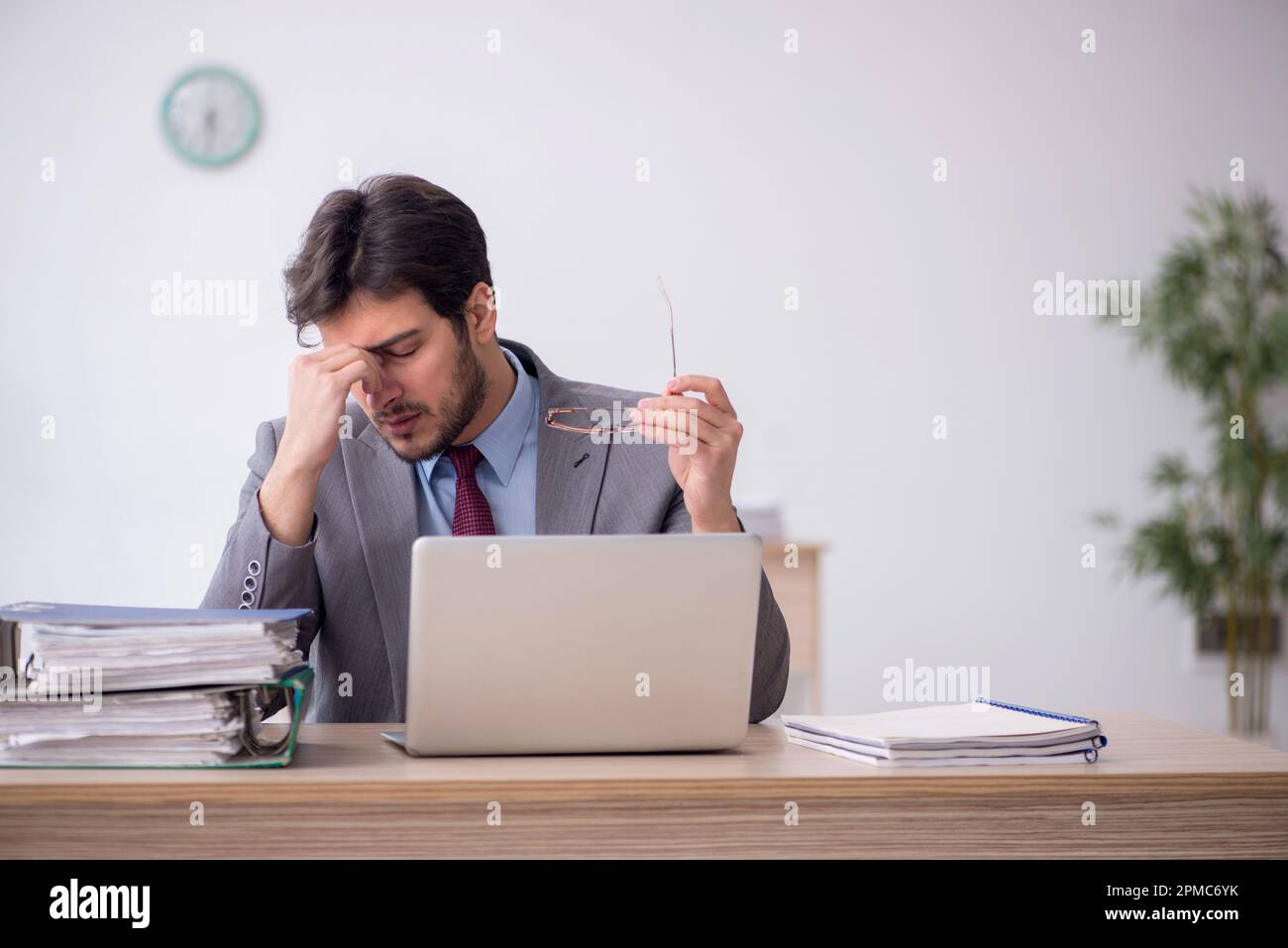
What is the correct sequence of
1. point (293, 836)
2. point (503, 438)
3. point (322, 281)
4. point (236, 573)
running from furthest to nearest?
point (503, 438), point (322, 281), point (236, 573), point (293, 836)

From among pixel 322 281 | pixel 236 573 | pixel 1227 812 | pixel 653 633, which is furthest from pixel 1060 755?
pixel 322 281

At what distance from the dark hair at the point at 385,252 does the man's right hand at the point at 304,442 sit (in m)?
0.27

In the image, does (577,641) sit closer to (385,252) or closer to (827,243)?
(385,252)

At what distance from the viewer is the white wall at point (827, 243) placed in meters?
4.45

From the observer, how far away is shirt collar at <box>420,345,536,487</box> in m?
1.94

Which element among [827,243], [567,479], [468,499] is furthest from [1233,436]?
[468,499]

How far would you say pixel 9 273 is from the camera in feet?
14.4

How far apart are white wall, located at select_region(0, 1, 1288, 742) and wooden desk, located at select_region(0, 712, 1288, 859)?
3534 millimetres

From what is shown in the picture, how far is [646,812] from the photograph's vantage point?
3.46 ft

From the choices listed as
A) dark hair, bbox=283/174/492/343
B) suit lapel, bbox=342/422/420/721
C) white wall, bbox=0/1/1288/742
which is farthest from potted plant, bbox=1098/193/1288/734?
suit lapel, bbox=342/422/420/721

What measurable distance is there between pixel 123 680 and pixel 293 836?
0.22m

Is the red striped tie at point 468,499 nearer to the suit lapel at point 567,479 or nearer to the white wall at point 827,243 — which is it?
the suit lapel at point 567,479

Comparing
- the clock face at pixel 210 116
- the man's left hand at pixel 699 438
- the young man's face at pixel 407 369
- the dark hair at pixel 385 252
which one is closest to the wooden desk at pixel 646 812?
the man's left hand at pixel 699 438
